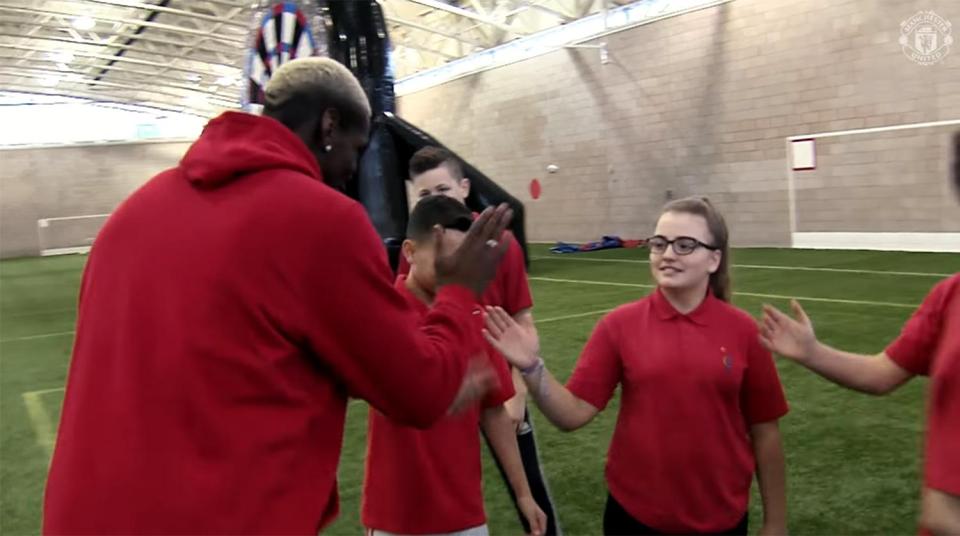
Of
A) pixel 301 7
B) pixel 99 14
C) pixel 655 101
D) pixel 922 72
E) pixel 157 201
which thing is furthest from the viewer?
pixel 99 14

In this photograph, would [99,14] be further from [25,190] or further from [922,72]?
[922,72]

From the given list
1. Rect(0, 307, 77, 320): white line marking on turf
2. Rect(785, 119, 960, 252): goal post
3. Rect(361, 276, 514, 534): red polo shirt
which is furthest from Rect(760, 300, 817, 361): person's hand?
Rect(0, 307, 77, 320): white line marking on turf

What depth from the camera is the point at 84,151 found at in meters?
33.6

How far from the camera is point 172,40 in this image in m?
29.4

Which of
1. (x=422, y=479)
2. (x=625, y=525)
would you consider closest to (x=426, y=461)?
(x=422, y=479)

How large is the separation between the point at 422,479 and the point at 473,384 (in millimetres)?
751

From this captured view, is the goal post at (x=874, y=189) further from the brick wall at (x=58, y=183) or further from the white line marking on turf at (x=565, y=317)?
the brick wall at (x=58, y=183)

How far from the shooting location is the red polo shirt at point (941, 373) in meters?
1.77

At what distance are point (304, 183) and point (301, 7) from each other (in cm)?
707

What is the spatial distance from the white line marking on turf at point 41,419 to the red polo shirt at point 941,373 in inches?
187

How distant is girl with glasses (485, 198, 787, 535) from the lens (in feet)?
7.25

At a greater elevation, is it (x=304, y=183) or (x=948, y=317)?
(x=304, y=183)

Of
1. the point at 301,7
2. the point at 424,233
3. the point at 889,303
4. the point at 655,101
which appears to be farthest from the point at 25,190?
the point at 424,233

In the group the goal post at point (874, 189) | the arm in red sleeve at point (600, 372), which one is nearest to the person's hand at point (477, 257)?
the arm in red sleeve at point (600, 372)
